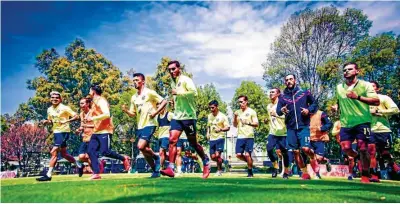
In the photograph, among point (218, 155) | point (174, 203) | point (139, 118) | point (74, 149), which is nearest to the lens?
point (174, 203)

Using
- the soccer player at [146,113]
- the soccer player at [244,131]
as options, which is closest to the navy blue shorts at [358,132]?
the soccer player at [146,113]

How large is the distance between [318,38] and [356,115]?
1093 inches

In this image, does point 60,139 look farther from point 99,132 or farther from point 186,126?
point 186,126

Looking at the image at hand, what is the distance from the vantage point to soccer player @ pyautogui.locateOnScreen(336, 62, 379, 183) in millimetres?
8141

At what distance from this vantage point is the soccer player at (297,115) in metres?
9.62

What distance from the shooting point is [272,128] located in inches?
477

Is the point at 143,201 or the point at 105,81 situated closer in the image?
the point at 143,201

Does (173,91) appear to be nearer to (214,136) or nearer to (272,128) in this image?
(272,128)

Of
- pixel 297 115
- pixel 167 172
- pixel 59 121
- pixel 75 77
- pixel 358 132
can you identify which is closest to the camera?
pixel 358 132

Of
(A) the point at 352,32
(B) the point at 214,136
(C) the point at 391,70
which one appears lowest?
(B) the point at 214,136

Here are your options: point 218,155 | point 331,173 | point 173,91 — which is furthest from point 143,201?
point 331,173

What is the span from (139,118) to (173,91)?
4.56ft

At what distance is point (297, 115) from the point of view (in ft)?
31.6

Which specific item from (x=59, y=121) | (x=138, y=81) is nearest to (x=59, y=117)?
(x=59, y=121)
